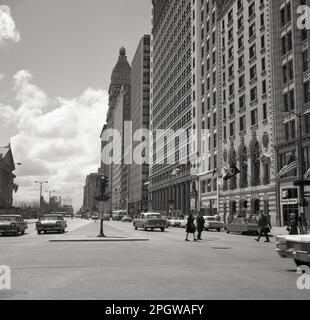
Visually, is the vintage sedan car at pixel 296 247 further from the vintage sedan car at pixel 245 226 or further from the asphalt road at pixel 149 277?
the vintage sedan car at pixel 245 226

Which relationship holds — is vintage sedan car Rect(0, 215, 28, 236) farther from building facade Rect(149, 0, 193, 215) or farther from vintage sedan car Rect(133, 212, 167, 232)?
building facade Rect(149, 0, 193, 215)

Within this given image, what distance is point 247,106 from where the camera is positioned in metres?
55.6

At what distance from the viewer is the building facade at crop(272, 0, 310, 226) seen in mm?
43656

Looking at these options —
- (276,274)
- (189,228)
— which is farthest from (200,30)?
(276,274)

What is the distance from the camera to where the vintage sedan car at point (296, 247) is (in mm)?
11062

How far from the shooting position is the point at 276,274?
37.3 feet

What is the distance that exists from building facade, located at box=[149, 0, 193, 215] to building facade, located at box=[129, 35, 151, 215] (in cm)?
2032

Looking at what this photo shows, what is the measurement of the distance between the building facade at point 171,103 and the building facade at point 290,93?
33.1 meters

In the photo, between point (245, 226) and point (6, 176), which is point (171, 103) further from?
point (245, 226)

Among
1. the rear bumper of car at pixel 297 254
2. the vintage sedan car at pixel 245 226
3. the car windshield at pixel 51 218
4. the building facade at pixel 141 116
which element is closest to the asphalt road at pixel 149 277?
the rear bumper of car at pixel 297 254

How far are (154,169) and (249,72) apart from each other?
65.6 m

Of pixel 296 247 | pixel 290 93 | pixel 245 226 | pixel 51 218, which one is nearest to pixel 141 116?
pixel 290 93

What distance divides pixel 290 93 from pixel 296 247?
1484 inches
